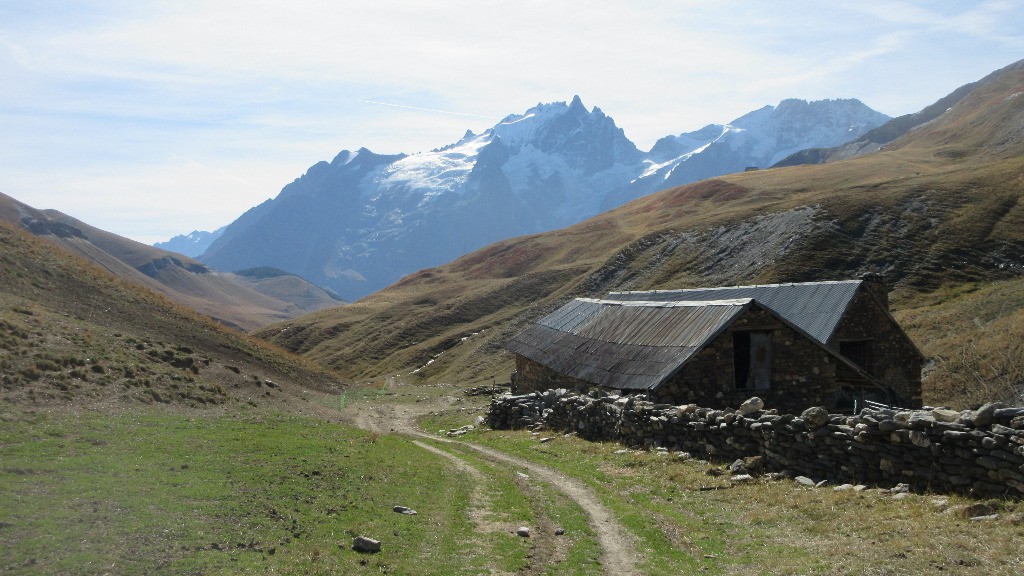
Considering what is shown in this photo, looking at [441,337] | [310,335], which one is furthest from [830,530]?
[310,335]

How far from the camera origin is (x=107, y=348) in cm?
3003

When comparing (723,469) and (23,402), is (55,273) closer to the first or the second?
(23,402)

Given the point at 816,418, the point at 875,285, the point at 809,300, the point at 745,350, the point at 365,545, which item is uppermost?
the point at 875,285

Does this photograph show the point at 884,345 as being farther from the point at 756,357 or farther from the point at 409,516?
the point at 409,516

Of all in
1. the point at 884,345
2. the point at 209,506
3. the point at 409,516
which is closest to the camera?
the point at 209,506

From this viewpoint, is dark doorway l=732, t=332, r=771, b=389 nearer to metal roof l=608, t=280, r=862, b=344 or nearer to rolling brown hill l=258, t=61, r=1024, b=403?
metal roof l=608, t=280, r=862, b=344

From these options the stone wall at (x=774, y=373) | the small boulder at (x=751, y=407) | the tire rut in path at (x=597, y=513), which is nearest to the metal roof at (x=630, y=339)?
the stone wall at (x=774, y=373)

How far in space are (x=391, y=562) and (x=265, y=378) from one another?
33.7 m

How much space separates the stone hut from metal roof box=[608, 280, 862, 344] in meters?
0.05

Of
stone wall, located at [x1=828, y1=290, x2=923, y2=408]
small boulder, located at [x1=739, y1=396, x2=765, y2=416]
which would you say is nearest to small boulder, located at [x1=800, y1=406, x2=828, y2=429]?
small boulder, located at [x1=739, y1=396, x2=765, y2=416]

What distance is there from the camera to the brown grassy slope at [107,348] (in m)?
24.4

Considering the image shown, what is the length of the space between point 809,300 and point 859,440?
2136 centimetres

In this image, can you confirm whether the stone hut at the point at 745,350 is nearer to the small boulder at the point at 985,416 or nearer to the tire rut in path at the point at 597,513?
the tire rut in path at the point at 597,513

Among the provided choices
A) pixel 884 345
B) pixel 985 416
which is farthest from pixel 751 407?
pixel 884 345
